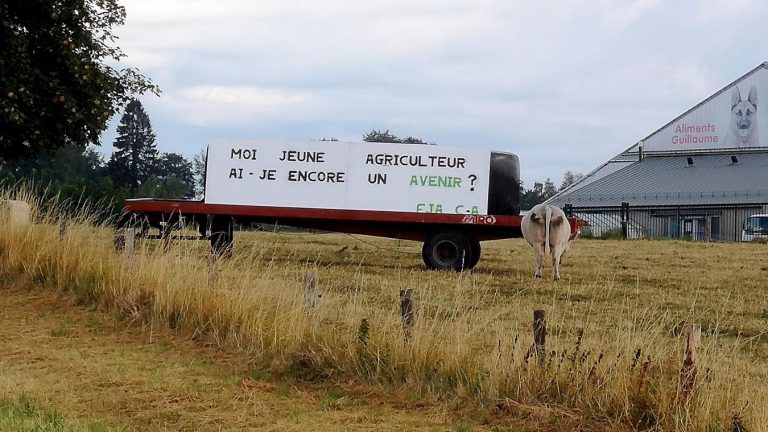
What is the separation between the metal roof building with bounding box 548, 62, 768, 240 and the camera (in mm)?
56156

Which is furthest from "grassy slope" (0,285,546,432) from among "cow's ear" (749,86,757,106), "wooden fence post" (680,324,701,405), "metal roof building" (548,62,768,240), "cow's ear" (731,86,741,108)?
"cow's ear" (731,86,741,108)

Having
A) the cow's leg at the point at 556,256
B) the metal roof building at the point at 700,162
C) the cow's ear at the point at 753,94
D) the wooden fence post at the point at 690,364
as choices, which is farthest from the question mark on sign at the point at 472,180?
the cow's ear at the point at 753,94

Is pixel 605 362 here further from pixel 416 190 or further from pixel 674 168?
pixel 674 168

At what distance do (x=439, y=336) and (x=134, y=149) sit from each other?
290ft

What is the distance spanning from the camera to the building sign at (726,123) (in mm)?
56219

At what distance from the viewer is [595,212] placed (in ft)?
145

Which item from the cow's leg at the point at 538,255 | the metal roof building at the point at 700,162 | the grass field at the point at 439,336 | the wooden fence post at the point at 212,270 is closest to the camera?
the grass field at the point at 439,336

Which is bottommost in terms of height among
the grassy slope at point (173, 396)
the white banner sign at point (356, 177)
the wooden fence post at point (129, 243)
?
the grassy slope at point (173, 396)

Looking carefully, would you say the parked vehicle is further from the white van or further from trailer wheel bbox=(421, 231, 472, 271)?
the white van

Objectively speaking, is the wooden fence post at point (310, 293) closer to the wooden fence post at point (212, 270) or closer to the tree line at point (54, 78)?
the wooden fence post at point (212, 270)

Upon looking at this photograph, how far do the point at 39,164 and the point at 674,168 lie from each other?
46847mm

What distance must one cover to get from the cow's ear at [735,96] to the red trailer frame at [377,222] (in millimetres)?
41282

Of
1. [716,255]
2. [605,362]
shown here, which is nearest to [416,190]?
[716,255]

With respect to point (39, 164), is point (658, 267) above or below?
below
